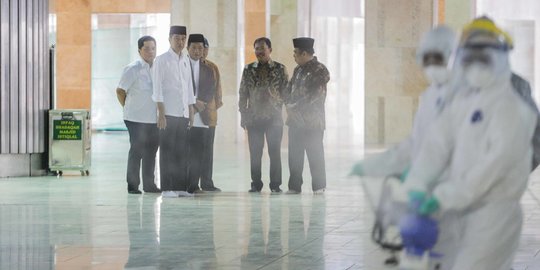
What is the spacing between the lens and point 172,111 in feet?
44.0

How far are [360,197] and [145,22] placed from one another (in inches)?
1100

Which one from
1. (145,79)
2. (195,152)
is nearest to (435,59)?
(195,152)

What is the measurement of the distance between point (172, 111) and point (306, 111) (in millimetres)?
1511

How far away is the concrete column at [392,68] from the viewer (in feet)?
93.1

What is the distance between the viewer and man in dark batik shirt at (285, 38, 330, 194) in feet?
45.0

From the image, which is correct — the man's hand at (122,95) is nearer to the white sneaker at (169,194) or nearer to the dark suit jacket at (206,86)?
the dark suit jacket at (206,86)

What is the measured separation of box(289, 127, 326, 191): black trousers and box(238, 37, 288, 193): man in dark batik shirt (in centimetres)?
21

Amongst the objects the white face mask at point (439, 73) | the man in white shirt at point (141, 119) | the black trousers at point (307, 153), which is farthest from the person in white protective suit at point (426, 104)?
the man in white shirt at point (141, 119)

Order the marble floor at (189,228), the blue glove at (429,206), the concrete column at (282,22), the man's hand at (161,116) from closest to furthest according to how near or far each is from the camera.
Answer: the blue glove at (429,206), the marble floor at (189,228), the man's hand at (161,116), the concrete column at (282,22)

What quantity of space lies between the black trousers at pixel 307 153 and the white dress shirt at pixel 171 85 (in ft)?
4.21

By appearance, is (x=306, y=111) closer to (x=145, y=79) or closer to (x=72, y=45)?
(x=145, y=79)

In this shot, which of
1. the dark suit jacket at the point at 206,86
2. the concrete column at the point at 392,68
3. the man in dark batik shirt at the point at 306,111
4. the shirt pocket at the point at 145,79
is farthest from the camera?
the concrete column at the point at 392,68

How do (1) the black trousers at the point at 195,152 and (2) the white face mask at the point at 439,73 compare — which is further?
(1) the black trousers at the point at 195,152

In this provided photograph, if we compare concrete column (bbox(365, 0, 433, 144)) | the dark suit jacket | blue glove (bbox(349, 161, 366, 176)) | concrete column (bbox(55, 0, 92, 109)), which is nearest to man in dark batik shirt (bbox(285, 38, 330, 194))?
the dark suit jacket
